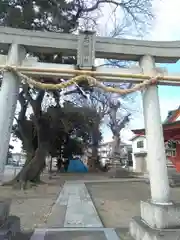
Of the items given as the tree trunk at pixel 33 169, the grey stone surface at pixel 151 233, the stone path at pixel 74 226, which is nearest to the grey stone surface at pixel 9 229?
the stone path at pixel 74 226

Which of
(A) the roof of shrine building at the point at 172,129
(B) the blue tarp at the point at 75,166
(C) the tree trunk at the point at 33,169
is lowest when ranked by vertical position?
(C) the tree trunk at the point at 33,169

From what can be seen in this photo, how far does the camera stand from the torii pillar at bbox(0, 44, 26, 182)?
4.34m

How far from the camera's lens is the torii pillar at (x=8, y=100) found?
171 inches

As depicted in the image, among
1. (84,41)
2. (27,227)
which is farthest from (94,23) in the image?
(27,227)

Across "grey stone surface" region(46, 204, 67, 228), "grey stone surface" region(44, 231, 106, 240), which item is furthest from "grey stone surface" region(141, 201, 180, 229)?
"grey stone surface" region(46, 204, 67, 228)

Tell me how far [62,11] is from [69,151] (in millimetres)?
18384

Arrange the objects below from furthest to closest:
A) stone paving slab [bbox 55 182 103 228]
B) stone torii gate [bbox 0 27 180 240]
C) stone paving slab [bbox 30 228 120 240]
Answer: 1. stone paving slab [bbox 55 182 103 228]
2. stone paving slab [bbox 30 228 120 240]
3. stone torii gate [bbox 0 27 180 240]

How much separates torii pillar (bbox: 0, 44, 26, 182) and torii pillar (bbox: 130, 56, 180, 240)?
2.21 metres

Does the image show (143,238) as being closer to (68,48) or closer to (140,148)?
(68,48)

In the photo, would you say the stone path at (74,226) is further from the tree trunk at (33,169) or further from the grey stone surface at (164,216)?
the tree trunk at (33,169)

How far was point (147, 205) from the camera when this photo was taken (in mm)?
4375

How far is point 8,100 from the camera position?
4.46 meters

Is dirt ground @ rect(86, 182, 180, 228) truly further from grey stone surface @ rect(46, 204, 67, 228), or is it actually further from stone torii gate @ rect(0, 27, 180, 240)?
stone torii gate @ rect(0, 27, 180, 240)

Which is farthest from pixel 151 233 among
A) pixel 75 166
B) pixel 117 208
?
pixel 75 166
